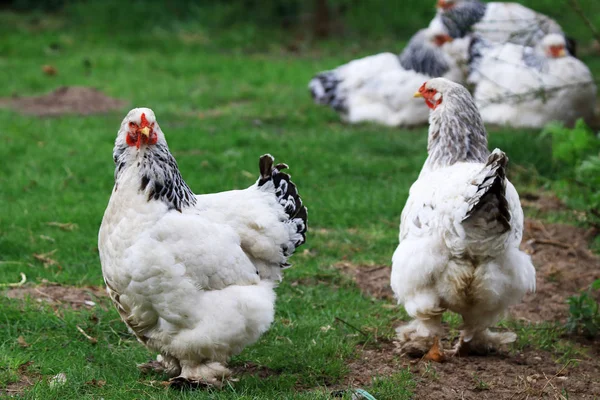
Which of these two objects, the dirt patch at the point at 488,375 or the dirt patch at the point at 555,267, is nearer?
the dirt patch at the point at 488,375

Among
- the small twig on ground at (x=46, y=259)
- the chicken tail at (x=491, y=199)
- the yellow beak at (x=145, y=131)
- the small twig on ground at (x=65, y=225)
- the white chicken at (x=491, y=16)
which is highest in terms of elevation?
the yellow beak at (x=145, y=131)

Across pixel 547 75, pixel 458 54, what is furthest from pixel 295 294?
pixel 458 54

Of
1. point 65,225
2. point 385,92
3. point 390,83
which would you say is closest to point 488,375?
point 65,225

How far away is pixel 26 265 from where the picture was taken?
243 inches

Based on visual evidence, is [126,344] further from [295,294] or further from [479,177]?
[479,177]

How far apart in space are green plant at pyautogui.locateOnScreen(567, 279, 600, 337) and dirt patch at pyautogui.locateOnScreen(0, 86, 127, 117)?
689cm

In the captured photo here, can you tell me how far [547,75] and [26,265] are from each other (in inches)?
253

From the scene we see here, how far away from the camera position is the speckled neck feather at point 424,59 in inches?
420

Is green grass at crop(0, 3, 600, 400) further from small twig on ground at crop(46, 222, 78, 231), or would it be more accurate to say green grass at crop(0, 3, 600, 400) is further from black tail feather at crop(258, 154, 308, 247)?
black tail feather at crop(258, 154, 308, 247)

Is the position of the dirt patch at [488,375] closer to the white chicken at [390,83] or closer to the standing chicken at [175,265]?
the standing chicken at [175,265]

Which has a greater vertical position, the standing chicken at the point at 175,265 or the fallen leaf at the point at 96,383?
the standing chicken at the point at 175,265

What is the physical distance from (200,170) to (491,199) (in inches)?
173

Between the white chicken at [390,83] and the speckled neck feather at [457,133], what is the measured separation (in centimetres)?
508

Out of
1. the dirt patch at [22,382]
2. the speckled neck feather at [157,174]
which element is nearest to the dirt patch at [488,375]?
the speckled neck feather at [157,174]
